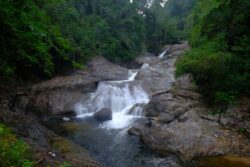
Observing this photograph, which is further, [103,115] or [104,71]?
[104,71]

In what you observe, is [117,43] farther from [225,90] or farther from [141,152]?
[141,152]

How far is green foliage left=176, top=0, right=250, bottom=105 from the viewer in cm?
1314

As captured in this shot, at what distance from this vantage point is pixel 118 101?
62.1 feet

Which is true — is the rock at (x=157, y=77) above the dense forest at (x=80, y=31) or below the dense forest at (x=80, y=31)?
below

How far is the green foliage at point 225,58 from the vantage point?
1314 centimetres

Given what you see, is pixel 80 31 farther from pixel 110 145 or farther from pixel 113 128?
pixel 110 145

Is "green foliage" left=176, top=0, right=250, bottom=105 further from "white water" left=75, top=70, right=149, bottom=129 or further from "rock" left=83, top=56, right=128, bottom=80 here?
"rock" left=83, top=56, right=128, bottom=80

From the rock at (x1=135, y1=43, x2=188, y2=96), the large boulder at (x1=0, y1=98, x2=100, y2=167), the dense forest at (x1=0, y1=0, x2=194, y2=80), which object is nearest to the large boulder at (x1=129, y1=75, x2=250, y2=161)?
the large boulder at (x1=0, y1=98, x2=100, y2=167)

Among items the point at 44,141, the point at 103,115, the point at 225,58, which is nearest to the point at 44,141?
the point at 44,141

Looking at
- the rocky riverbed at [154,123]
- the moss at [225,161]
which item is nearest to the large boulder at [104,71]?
the rocky riverbed at [154,123]

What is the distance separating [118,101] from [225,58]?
8.22 m

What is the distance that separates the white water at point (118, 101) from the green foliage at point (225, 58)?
402 centimetres

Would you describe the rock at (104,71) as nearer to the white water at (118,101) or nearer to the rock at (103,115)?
the white water at (118,101)

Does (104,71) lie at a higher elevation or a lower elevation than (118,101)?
higher
